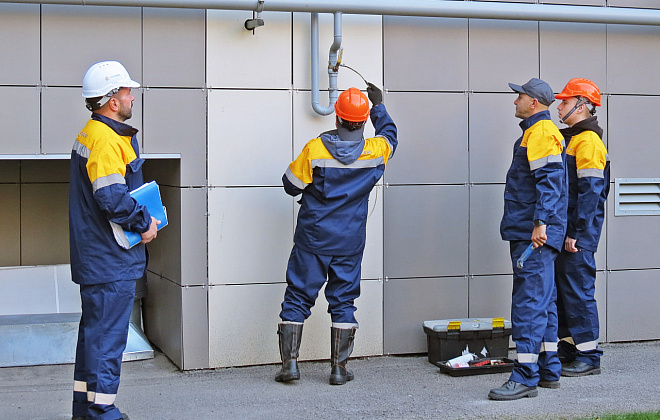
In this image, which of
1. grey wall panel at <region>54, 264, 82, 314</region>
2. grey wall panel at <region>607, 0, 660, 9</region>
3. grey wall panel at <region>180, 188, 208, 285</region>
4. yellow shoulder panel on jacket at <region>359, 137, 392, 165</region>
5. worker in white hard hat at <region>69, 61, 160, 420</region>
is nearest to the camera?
worker in white hard hat at <region>69, 61, 160, 420</region>

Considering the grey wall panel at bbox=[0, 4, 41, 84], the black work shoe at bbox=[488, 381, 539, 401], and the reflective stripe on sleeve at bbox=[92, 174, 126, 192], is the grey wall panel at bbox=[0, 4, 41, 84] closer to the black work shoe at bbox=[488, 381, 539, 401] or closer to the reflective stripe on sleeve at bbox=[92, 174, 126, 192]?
the reflective stripe on sleeve at bbox=[92, 174, 126, 192]

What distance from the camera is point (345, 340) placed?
555 cm

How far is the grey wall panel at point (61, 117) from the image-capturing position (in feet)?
17.9

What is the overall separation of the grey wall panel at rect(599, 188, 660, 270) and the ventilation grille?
1.7 inches

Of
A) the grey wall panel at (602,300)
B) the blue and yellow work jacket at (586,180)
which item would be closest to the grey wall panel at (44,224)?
the blue and yellow work jacket at (586,180)

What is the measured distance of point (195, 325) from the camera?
5.84 m

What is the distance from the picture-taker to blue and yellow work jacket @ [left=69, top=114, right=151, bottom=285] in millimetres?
4293

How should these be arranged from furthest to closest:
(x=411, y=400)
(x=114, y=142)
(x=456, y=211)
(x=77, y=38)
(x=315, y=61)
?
1. (x=456, y=211)
2. (x=315, y=61)
3. (x=77, y=38)
4. (x=411, y=400)
5. (x=114, y=142)

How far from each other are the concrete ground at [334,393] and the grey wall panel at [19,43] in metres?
2.11

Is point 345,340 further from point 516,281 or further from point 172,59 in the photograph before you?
point 172,59

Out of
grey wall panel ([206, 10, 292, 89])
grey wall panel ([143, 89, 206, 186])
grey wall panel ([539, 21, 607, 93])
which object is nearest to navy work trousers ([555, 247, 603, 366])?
grey wall panel ([539, 21, 607, 93])

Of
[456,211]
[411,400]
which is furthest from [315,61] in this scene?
[411,400]

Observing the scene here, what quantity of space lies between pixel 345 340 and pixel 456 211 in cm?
150

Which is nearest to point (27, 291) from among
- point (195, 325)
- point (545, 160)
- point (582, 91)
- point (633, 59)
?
point (195, 325)
